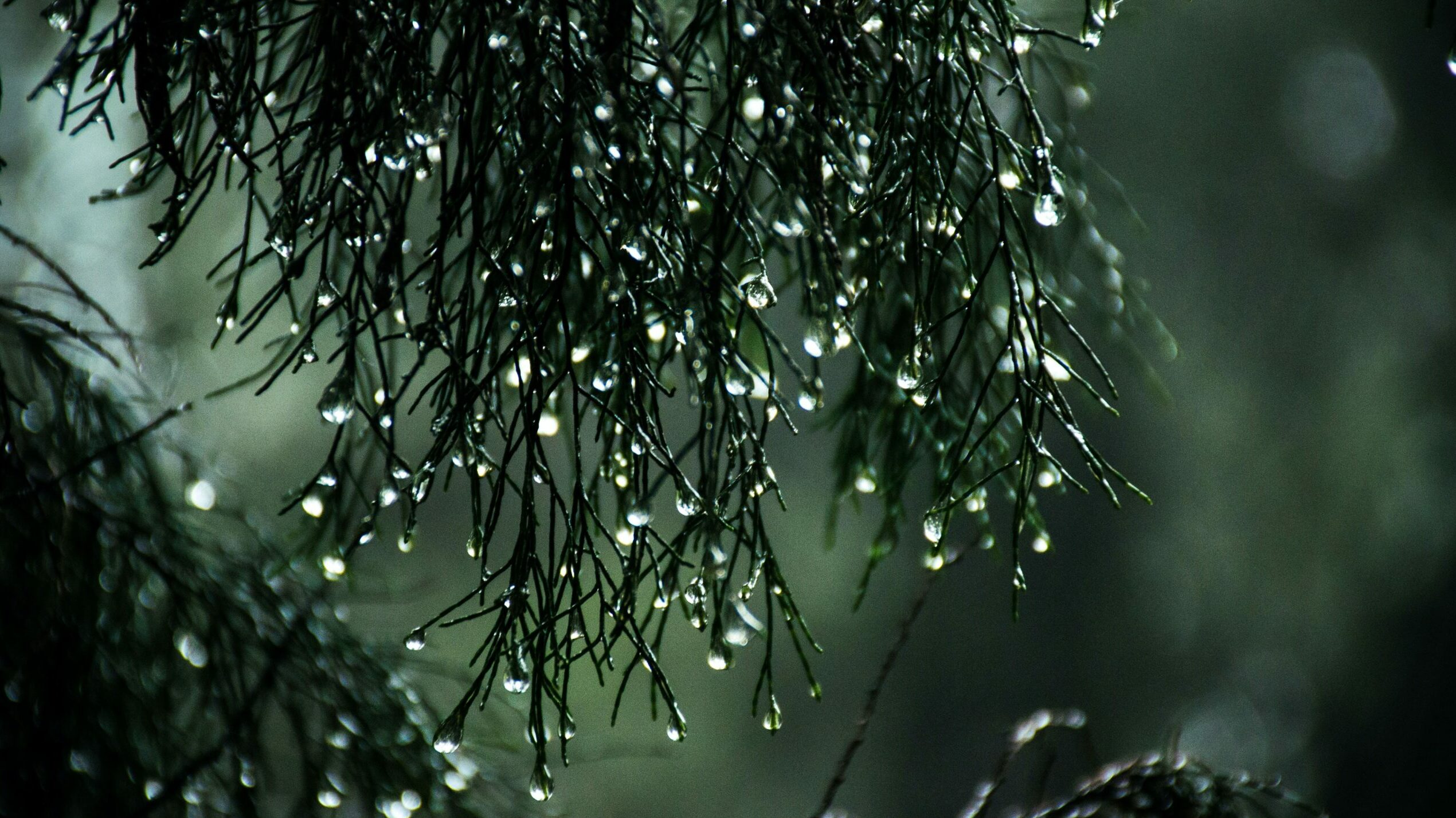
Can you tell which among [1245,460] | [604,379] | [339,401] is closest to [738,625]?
[604,379]

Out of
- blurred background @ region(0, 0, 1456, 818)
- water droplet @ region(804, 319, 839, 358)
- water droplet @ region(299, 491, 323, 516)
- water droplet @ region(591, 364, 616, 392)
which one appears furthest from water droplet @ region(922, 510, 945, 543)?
blurred background @ region(0, 0, 1456, 818)

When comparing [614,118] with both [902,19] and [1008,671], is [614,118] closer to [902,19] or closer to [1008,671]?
[902,19]

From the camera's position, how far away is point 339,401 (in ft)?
2.11

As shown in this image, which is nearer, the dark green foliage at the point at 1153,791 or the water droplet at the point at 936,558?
the water droplet at the point at 936,558

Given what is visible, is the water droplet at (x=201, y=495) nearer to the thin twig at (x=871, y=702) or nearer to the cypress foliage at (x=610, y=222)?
the cypress foliage at (x=610, y=222)

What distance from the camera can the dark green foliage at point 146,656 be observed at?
3.43 feet

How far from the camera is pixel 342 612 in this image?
1.48m

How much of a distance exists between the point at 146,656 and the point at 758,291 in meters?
0.97

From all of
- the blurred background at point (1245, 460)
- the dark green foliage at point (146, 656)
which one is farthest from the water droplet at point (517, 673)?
the blurred background at point (1245, 460)

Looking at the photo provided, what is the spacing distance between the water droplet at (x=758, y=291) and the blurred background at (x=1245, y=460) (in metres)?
4.16

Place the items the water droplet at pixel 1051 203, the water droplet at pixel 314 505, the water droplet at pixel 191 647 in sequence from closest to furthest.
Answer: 1. the water droplet at pixel 1051 203
2. the water droplet at pixel 314 505
3. the water droplet at pixel 191 647

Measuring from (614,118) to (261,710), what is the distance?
0.88 metres

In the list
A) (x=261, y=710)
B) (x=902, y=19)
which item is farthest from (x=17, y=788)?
(x=902, y=19)

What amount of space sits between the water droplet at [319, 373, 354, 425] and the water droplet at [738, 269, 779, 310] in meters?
0.25
